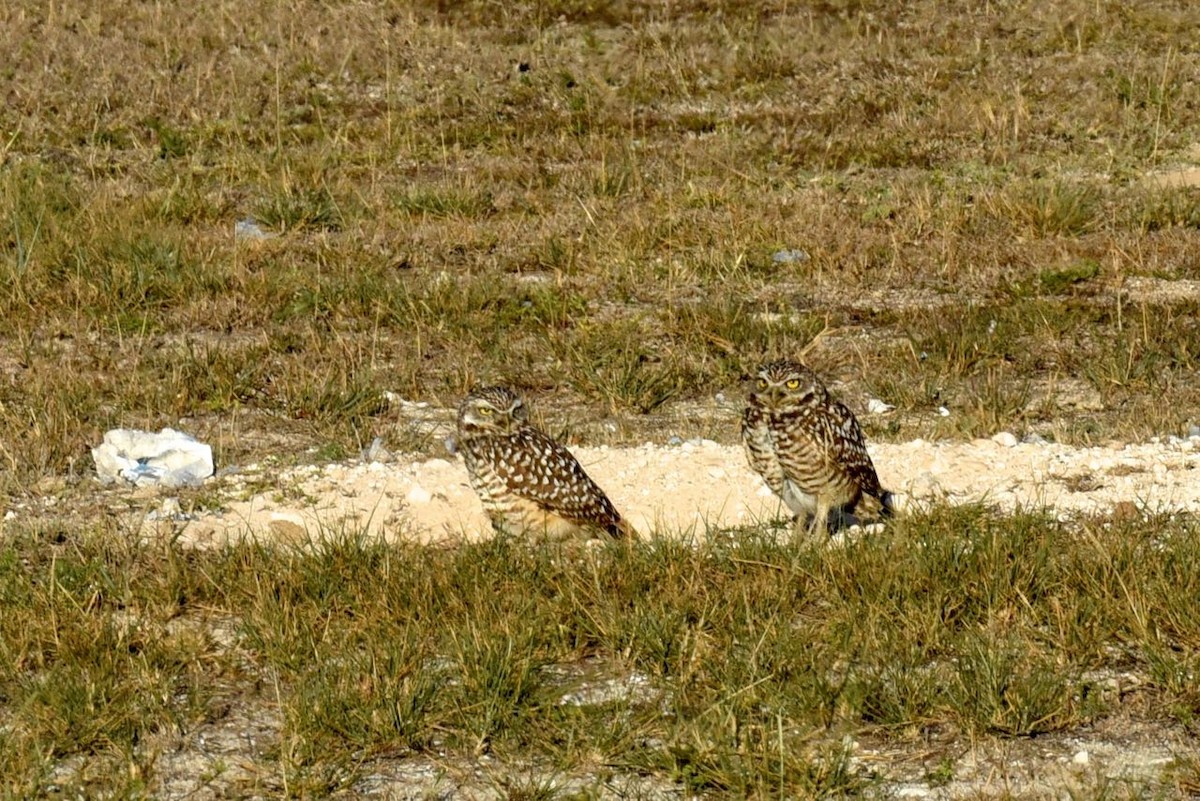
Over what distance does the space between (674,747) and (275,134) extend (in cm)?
1198

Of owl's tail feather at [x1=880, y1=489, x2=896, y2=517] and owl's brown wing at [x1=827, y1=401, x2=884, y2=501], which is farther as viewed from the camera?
owl's tail feather at [x1=880, y1=489, x2=896, y2=517]

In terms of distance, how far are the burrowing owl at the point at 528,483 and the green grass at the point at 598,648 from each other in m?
0.49

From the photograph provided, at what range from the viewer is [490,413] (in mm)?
7992

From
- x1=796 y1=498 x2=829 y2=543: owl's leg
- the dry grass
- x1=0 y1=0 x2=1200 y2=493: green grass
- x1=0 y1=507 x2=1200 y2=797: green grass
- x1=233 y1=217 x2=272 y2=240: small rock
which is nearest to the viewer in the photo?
x1=0 y1=507 x2=1200 y2=797: green grass

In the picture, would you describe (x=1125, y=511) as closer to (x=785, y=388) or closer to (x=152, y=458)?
(x=785, y=388)

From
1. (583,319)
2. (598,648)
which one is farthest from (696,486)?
(583,319)

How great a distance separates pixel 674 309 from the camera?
11.6 metres

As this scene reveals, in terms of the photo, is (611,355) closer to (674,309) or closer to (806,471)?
(674,309)

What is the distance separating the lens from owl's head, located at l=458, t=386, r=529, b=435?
314 inches

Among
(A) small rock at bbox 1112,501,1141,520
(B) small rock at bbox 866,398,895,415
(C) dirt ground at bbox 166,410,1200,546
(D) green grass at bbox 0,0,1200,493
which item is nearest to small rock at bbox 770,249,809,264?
(D) green grass at bbox 0,0,1200,493


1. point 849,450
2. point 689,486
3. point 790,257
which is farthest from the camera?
point 790,257

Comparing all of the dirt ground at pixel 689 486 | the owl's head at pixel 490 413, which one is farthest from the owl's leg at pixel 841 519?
the owl's head at pixel 490 413

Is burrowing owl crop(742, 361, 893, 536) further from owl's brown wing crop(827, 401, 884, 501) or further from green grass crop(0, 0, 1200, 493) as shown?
green grass crop(0, 0, 1200, 493)

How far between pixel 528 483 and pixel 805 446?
4.12 feet
